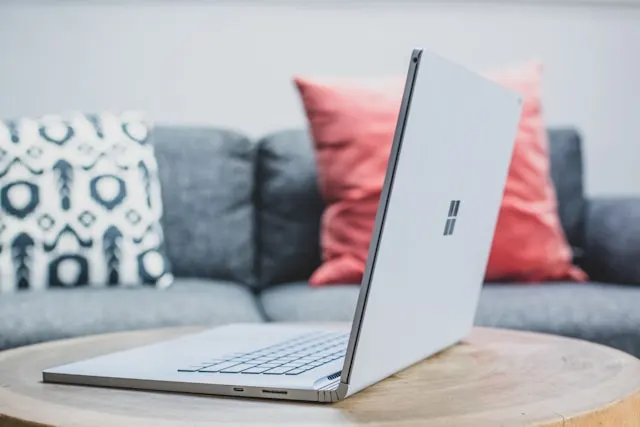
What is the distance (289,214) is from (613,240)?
748 millimetres

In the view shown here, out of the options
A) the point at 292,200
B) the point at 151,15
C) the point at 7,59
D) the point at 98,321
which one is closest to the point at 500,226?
the point at 292,200

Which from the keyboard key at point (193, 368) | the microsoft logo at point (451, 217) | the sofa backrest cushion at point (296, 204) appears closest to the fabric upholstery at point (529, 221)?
the sofa backrest cushion at point (296, 204)

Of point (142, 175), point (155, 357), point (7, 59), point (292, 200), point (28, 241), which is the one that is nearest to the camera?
point (155, 357)

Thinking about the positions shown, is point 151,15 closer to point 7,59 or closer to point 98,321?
point 7,59

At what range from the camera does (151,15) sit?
2.38 metres

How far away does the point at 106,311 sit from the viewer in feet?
5.11

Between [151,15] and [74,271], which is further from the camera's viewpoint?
[151,15]

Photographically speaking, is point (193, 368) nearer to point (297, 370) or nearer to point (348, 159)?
point (297, 370)

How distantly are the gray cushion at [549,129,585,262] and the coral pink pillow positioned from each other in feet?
0.42

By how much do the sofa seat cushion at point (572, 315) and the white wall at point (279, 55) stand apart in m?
0.93

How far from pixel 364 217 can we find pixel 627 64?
3.57ft

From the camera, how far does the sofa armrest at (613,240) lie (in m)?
1.98

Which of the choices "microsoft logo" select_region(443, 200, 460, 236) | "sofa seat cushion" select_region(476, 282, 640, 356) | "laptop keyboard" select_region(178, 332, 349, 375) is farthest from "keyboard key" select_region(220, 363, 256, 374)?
"sofa seat cushion" select_region(476, 282, 640, 356)

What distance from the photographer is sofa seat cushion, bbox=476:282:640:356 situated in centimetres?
155
